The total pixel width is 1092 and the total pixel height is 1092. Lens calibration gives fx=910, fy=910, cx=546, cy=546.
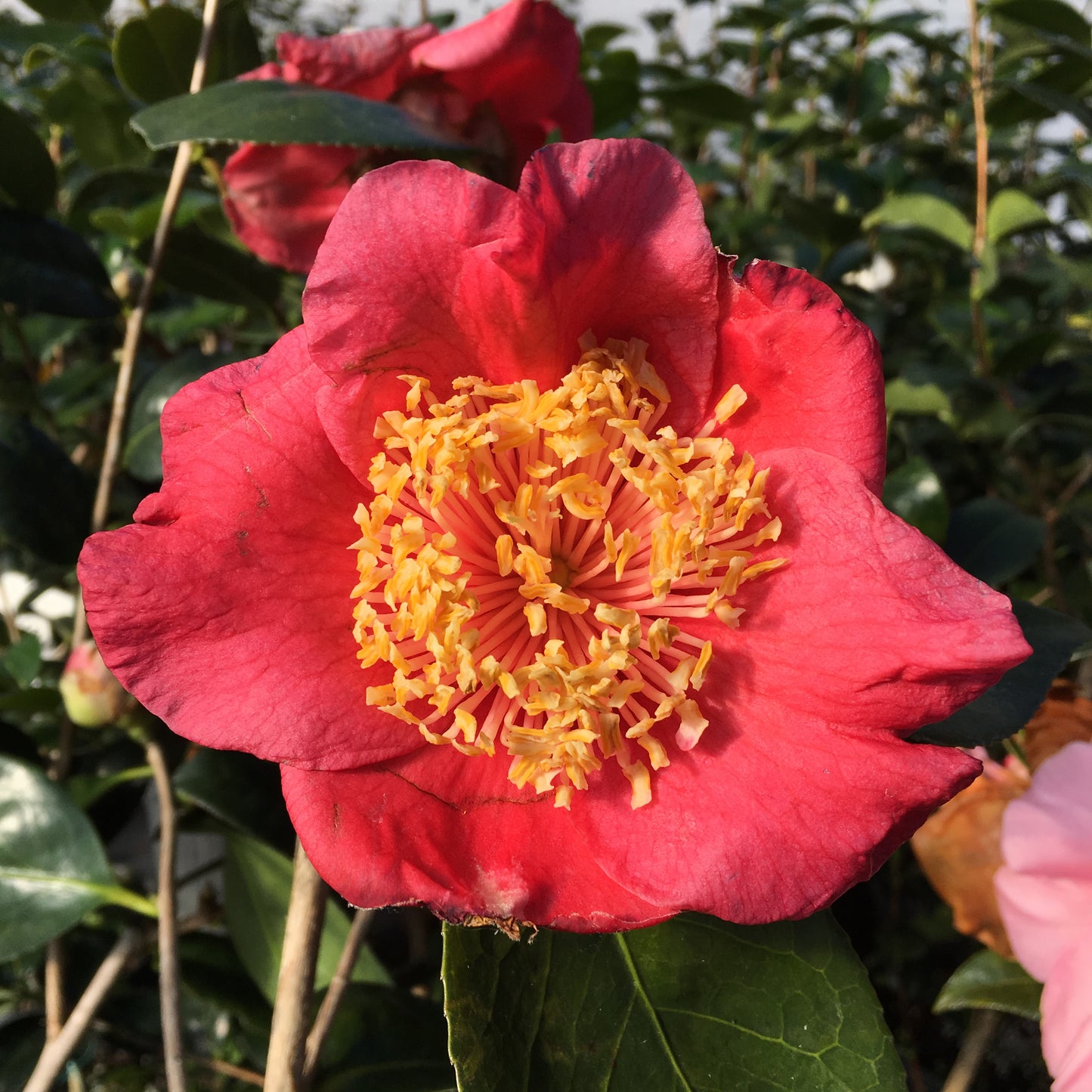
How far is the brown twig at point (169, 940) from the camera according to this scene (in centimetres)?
69

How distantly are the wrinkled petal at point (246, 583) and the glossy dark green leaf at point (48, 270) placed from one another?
42cm

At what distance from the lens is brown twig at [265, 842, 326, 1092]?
60 centimetres

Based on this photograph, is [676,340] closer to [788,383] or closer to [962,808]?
[788,383]

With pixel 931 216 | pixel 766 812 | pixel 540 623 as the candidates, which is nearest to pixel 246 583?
pixel 540 623

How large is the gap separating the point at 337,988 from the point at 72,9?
45.0 inches

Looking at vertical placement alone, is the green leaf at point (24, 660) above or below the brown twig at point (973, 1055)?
above

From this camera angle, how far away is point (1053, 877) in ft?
2.24

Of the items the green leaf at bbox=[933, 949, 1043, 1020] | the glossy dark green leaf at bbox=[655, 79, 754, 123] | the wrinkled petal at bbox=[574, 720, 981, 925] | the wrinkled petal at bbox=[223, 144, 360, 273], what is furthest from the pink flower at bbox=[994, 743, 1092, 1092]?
the glossy dark green leaf at bbox=[655, 79, 754, 123]

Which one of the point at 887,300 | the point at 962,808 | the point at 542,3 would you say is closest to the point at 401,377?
the point at 542,3

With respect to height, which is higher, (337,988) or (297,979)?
(297,979)

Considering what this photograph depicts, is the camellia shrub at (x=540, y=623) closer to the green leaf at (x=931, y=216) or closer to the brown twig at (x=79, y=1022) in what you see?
the brown twig at (x=79, y=1022)

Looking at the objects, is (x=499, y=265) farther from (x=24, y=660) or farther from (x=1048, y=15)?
(x=1048, y=15)

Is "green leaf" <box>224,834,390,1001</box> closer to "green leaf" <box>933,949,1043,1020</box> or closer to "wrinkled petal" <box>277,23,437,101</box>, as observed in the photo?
"green leaf" <box>933,949,1043,1020</box>

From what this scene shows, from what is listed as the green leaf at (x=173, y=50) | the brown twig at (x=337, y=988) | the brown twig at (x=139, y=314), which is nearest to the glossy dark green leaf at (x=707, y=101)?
the green leaf at (x=173, y=50)
